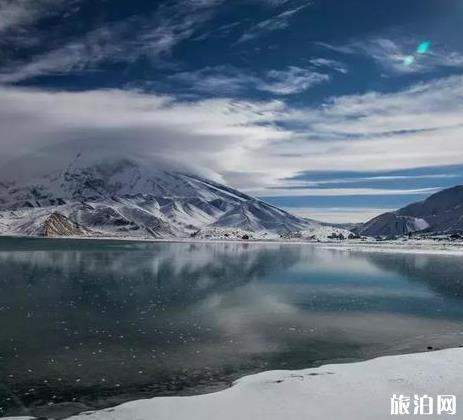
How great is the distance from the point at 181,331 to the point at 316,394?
16.9 meters

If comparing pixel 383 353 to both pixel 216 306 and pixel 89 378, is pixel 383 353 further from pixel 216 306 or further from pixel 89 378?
pixel 216 306

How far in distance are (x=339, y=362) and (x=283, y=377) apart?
5.18m

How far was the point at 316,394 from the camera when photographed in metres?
24.2

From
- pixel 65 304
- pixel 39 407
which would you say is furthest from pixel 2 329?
pixel 39 407

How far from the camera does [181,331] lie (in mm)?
39219

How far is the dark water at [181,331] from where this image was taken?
26.8 meters

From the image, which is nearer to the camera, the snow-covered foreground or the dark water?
the snow-covered foreground

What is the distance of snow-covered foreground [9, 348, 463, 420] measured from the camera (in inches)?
854

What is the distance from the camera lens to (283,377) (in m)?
27.0

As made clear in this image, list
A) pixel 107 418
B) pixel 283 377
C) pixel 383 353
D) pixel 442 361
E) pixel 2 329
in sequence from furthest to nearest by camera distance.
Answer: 1. pixel 2 329
2. pixel 383 353
3. pixel 442 361
4. pixel 283 377
5. pixel 107 418

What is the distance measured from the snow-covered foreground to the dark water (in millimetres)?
2008

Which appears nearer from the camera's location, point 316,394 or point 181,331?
point 316,394

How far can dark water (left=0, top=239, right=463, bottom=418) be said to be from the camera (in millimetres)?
26797

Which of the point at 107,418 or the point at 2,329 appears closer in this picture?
the point at 107,418
